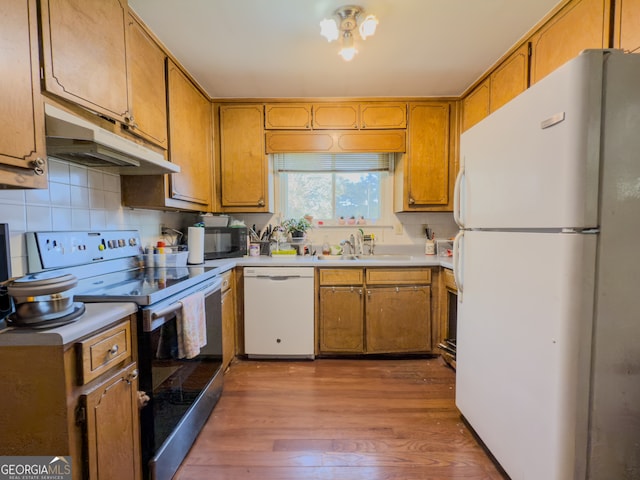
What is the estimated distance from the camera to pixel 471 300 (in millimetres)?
1521

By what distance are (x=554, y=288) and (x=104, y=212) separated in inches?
87.1

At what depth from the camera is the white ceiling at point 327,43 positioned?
61.1 inches

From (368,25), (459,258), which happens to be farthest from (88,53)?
(459,258)

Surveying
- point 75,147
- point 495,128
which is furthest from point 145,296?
point 495,128

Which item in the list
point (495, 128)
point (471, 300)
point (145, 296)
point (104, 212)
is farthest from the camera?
point (104, 212)

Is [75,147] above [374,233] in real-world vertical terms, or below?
above

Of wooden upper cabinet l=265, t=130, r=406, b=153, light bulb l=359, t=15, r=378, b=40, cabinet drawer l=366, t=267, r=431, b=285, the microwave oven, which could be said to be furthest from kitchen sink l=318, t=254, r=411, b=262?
light bulb l=359, t=15, r=378, b=40

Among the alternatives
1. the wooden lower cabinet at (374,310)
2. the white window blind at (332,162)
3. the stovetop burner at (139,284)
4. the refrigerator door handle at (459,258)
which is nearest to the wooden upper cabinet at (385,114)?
the white window blind at (332,162)

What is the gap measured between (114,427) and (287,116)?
2.45 metres

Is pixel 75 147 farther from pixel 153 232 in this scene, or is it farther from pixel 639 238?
pixel 639 238

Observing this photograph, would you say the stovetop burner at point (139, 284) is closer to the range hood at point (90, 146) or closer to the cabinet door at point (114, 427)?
the cabinet door at point (114, 427)

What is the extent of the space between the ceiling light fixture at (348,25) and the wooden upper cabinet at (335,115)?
93 centimetres

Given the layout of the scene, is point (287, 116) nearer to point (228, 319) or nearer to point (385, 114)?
point (385, 114)

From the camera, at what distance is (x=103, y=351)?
94 cm
